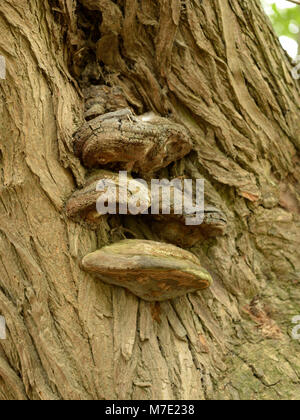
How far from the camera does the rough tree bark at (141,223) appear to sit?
2.27m

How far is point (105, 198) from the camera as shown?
91.6 inches

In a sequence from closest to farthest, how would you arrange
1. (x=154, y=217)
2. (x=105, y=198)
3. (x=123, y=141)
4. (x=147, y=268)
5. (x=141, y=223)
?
1. (x=147, y=268)
2. (x=105, y=198)
3. (x=123, y=141)
4. (x=154, y=217)
5. (x=141, y=223)

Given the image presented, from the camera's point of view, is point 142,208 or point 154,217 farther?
point 154,217

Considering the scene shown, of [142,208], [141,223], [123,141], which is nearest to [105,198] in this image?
[142,208]

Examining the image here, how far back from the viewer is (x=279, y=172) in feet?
11.0

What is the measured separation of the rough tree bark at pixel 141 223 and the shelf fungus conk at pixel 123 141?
0.52 ft

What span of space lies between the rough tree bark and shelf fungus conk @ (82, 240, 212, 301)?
0.48 feet

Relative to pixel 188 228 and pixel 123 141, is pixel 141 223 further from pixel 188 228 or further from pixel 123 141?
pixel 123 141

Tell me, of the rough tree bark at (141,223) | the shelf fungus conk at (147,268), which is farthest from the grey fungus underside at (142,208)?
the rough tree bark at (141,223)

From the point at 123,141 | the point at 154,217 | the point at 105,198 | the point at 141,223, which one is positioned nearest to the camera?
the point at 105,198

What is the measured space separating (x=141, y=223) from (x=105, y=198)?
0.65 m

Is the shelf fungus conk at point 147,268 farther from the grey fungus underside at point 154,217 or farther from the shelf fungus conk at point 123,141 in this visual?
the shelf fungus conk at point 123,141

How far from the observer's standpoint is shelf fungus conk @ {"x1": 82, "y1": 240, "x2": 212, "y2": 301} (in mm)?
2197

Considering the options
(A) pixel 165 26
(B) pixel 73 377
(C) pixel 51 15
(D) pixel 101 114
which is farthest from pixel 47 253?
(A) pixel 165 26
